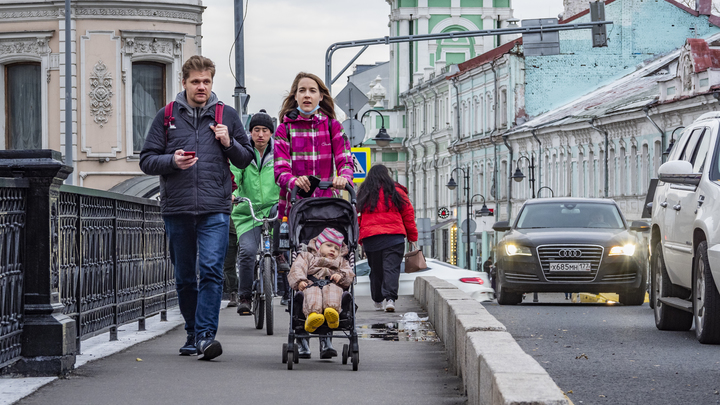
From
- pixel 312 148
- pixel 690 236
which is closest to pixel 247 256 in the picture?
pixel 312 148

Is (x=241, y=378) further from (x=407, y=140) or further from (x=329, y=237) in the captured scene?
(x=407, y=140)

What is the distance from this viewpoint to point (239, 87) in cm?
2294

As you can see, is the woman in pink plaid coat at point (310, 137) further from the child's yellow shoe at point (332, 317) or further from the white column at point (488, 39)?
the white column at point (488, 39)

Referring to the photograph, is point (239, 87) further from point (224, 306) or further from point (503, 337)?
point (503, 337)

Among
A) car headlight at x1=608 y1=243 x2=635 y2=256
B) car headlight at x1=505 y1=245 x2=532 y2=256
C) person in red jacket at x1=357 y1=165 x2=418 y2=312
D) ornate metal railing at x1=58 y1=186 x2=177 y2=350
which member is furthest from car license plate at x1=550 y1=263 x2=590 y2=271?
ornate metal railing at x1=58 y1=186 x2=177 y2=350

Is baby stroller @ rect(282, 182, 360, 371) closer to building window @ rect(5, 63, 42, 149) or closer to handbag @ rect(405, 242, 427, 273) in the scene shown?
handbag @ rect(405, 242, 427, 273)

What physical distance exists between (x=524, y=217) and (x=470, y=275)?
3711 mm

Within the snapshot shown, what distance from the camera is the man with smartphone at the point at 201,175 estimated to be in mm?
8633

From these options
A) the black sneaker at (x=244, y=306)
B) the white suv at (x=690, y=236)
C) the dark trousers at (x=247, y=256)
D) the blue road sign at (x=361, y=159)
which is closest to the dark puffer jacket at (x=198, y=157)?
the dark trousers at (x=247, y=256)

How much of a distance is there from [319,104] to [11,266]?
2821mm

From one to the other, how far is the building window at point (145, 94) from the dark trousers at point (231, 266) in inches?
505

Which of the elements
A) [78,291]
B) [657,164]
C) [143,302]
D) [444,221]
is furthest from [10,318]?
[444,221]

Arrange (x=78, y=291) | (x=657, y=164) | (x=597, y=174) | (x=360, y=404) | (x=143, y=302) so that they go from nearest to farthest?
(x=360, y=404), (x=78, y=291), (x=143, y=302), (x=657, y=164), (x=597, y=174)

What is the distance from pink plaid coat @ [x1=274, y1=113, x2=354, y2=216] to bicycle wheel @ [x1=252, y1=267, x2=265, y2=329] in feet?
7.33
